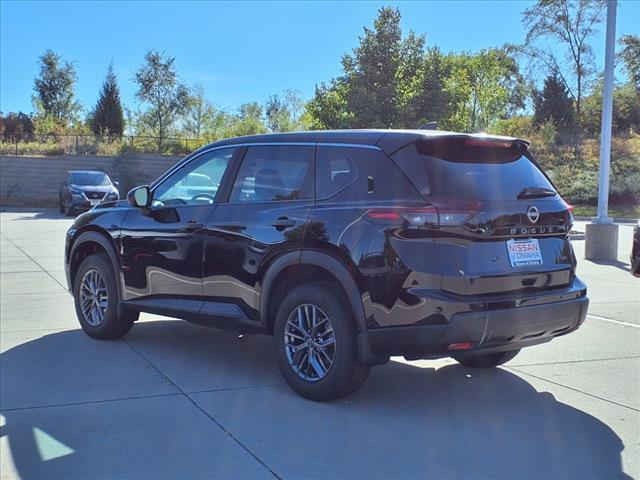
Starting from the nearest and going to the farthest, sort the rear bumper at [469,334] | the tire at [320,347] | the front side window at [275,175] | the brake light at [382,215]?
the rear bumper at [469,334] → the brake light at [382,215] → the tire at [320,347] → the front side window at [275,175]

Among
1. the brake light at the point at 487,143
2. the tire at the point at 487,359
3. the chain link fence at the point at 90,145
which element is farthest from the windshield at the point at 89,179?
the brake light at the point at 487,143

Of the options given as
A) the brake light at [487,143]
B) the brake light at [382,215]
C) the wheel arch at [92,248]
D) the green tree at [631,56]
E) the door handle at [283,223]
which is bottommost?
the wheel arch at [92,248]

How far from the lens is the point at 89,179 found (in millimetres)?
25219

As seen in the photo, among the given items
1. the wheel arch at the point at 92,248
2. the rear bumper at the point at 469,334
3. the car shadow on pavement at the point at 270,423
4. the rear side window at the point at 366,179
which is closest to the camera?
the car shadow on pavement at the point at 270,423

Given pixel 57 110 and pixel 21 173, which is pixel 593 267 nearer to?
pixel 21 173

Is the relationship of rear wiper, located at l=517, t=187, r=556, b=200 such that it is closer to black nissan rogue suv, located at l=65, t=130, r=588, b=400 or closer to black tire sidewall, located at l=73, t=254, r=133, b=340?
black nissan rogue suv, located at l=65, t=130, r=588, b=400

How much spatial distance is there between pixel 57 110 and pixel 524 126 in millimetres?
35351

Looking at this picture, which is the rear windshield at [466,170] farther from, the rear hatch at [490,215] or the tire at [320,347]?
the tire at [320,347]

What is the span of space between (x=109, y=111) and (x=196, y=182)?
124ft

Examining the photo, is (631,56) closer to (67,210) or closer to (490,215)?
(67,210)

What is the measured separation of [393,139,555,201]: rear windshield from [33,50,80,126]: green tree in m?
49.3

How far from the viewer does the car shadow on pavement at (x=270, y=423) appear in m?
3.66

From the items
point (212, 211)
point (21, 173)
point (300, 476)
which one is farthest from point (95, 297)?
point (21, 173)

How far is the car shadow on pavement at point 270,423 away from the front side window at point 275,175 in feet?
4.84
